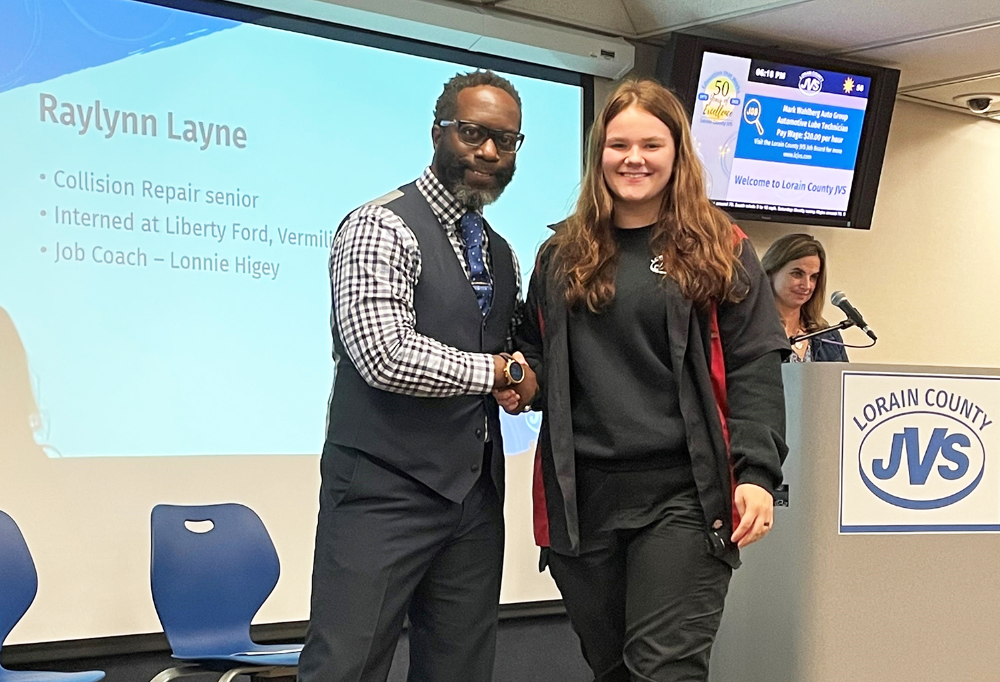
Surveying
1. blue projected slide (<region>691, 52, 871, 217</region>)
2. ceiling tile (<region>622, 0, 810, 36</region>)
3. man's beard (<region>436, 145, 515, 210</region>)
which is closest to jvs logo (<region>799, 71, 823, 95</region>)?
blue projected slide (<region>691, 52, 871, 217</region>)

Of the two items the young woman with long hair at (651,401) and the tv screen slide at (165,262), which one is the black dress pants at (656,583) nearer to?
the young woman with long hair at (651,401)

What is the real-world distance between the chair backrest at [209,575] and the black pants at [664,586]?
1.37 meters

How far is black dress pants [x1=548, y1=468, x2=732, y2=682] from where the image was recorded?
7.27 ft

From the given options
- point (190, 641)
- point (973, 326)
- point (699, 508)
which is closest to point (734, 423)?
point (699, 508)

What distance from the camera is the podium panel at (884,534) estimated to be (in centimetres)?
279

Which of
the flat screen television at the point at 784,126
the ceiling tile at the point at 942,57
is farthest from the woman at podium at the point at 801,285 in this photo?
the ceiling tile at the point at 942,57

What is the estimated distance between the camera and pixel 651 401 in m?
2.28

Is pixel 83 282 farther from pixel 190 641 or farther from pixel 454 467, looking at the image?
pixel 454 467

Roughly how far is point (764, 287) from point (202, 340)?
8.12 ft

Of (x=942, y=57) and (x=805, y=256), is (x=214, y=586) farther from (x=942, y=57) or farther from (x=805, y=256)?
(x=942, y=57)

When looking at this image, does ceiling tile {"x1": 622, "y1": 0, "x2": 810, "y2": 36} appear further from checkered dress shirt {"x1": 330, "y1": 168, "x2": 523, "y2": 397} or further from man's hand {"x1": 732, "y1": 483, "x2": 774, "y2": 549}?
man's hand {"x1": 732, "y1": 483, "x2": 774, "y2": 549}

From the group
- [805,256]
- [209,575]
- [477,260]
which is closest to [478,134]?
[477,260]

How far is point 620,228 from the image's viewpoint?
7.86 feet

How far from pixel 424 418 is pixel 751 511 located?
0.65 m
